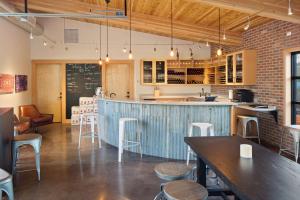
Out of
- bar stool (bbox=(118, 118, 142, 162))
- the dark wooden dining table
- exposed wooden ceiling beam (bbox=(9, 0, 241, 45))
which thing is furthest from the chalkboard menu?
the dark wooden dining table

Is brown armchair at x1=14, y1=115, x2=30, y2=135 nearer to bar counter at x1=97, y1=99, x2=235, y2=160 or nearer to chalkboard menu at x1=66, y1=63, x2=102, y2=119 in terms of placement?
chalkboard menu at x1=66, y1=63, x2=102, y2=119

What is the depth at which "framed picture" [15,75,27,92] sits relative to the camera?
8.04 m

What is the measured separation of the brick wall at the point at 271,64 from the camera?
554 cm

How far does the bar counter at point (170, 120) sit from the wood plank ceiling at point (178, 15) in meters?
2.30

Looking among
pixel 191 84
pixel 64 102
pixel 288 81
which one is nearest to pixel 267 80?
pixel 288 81

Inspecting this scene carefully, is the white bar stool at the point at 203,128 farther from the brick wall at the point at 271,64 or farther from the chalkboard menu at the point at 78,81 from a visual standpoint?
the chalkboard menu at the point at 78,81

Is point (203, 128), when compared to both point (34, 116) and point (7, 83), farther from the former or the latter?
point (34, 116)

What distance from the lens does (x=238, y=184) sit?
1762mm

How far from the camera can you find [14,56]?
7.86 m

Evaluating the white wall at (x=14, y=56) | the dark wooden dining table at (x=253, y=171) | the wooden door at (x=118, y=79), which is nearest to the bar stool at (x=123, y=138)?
the dark wooden dining table at (x=253, y=171)

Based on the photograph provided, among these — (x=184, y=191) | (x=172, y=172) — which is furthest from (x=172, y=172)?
(x=184, y=191)

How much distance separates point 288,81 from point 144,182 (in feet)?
12.0

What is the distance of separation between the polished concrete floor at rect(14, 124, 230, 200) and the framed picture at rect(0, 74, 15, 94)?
6.20 feet

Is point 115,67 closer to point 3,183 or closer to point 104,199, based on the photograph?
point 104,199
